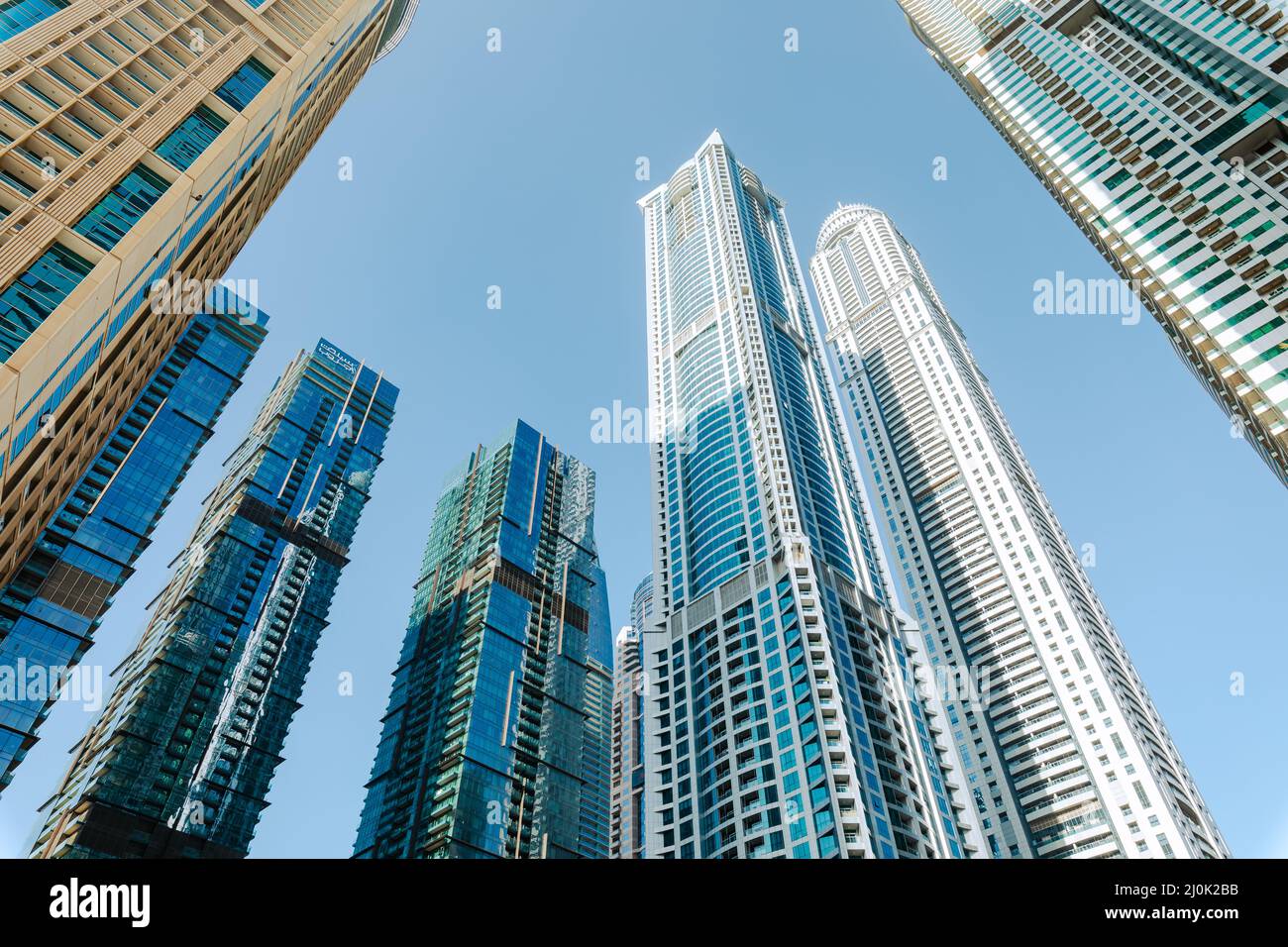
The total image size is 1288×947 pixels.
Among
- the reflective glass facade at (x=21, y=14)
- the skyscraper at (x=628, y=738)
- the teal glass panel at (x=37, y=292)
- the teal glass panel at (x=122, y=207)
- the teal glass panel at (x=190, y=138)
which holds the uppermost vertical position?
the skyscraper at (x=628, y=738)

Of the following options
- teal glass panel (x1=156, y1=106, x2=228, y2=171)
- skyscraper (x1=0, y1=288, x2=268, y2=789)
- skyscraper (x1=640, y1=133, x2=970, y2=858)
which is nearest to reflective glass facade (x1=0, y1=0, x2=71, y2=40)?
teal glass panel (x1=156, y1=106, x2=228, y2=171)

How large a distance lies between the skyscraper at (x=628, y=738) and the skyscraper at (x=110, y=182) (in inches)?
3697

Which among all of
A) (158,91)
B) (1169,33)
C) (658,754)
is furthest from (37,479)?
(1169,33)

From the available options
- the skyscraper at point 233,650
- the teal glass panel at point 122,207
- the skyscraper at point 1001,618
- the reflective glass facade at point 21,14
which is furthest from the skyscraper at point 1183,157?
the skyscraper at point 233,650

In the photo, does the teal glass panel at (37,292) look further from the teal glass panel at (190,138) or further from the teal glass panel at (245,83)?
the teal glass panel at (245,83)

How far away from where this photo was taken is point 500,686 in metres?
116

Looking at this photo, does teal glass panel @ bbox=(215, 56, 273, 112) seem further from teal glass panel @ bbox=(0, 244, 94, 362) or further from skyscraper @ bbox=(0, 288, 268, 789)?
skyscraper @ bbox=(0, 288, 268, 789)

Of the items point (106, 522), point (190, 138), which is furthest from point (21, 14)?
point (106, 522)

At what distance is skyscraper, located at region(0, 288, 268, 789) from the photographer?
8756 centimetres

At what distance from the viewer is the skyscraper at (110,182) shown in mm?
37719

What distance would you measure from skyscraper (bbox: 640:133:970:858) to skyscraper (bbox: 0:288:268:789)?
202ft

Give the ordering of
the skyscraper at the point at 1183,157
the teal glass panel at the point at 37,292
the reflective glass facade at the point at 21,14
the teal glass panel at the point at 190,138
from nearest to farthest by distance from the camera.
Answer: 1. the teal glass panel at the point at 37,292
2. the teal glass panel at the point at 190,138
3. the reflective glass facade at the point at 21,14
4. the skyscraper at the point at 1183,157
